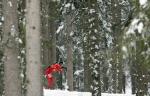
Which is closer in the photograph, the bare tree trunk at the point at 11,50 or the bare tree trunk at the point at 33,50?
the bare tree trunk at the point at 33,50

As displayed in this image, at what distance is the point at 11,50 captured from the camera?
12766 millimetres

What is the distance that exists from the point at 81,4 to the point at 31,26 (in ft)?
19.3

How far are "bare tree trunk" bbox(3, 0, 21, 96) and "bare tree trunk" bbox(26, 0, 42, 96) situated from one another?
2.14 metres

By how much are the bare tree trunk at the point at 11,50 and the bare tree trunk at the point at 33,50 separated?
214 cm

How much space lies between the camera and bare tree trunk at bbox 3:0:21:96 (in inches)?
502

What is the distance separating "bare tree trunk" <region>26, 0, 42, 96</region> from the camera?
34.7 feet

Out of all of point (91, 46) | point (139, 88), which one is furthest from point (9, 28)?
point (139, 88)

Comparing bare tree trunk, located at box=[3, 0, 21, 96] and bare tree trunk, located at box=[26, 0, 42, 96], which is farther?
bare tree trunk, located at box=[3, 0, 21, 96]

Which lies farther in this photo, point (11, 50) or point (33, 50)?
point (11, 50)

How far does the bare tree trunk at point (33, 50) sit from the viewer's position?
10.6m

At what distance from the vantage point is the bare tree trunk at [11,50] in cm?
1275

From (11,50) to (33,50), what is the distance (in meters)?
2.27

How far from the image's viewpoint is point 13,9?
1292 cm

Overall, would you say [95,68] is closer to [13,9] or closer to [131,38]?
[13,9]
